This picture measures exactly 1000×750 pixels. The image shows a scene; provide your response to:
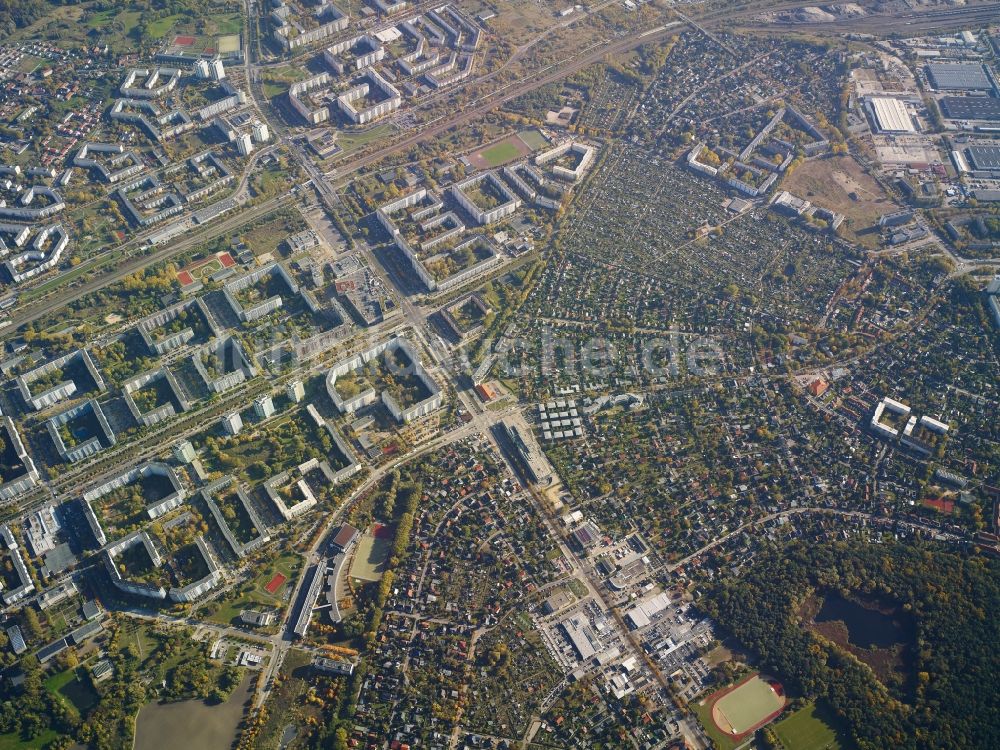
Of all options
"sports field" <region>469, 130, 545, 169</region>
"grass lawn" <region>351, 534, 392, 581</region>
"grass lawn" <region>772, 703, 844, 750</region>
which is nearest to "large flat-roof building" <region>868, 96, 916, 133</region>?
"sports field" <region>469, 130, 545, 169</region>

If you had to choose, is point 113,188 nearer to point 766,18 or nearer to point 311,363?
point 311,363

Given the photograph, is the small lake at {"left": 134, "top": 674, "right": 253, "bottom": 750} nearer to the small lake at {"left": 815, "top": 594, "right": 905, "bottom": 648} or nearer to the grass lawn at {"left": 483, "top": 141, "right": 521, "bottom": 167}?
the small lake at {"left": 815, "top": 594, "right": 905, "bottom": 648}

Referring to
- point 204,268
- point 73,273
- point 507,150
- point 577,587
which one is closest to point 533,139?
point 507,150

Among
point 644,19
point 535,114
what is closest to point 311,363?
point 535,114

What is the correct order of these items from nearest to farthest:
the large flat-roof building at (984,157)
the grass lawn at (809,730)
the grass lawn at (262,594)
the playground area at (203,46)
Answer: the grass lawn at (809,730) → the grass lawn at (262,594) → the large flat-roof building at (984,157) → the playground area at (203,46)

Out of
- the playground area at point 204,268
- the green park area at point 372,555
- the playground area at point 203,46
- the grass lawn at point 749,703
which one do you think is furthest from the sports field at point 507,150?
the grass lawn at point 749,703

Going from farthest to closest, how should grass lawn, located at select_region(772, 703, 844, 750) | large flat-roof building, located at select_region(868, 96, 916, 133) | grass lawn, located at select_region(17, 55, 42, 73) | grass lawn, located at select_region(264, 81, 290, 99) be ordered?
grass lawn, located at select_region(17, 55, 42, 73) < large flat-roof building, located at select_region(868, 96, 916, 133) < grass lawn, located at select_region(264, 81, 290, 99) < grass lawn, located at select_region(772, 703, 844, 750)

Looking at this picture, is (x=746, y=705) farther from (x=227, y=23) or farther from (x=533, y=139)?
(x=227, y=23)

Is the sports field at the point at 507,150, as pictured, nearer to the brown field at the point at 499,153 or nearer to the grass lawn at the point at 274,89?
the brown field at the point at 499,153
